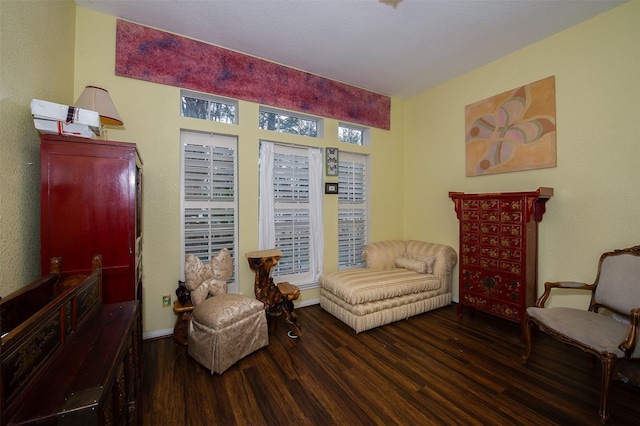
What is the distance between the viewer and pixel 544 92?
2.89 meters

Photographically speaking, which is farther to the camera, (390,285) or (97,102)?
(390,285)

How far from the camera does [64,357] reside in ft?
3.33

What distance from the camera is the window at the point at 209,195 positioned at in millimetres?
2957

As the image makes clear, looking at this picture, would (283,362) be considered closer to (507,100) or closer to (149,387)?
(149,387)

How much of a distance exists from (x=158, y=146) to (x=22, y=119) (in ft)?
3.75

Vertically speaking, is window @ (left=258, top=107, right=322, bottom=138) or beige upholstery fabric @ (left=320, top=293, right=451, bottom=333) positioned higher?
window @ (left=258, top=107, right=322, bottom=138)

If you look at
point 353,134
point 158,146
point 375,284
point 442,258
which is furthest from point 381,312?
point 158,146

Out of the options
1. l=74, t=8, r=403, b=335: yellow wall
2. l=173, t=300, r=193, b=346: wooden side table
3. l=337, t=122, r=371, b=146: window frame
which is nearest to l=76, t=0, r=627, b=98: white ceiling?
l=74, t=8, r=403, b=335: yellow wall

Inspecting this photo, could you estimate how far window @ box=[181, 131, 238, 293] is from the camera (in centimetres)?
296

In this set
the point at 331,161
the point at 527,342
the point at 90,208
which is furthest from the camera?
the point at 331,161

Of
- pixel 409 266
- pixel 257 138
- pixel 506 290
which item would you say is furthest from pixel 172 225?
pixel 506 290

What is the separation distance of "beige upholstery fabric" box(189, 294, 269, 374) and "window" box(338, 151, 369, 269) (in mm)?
1851

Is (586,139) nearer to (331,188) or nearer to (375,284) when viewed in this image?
(375,284)

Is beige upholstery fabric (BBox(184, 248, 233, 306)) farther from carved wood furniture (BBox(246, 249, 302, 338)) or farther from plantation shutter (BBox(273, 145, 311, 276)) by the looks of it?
plantation shutter (BBox(273, 145, 311, 276))
